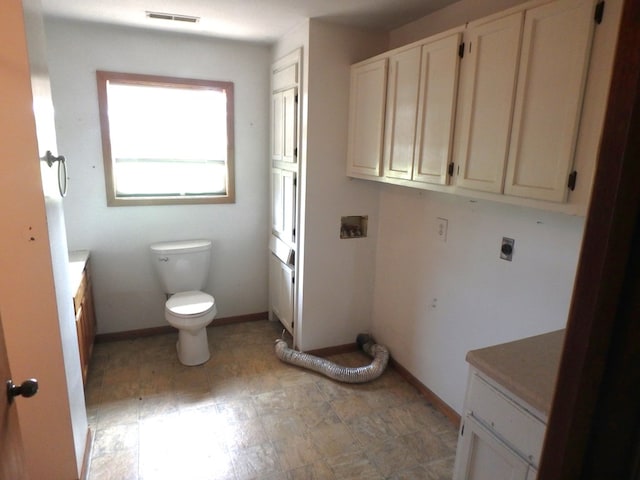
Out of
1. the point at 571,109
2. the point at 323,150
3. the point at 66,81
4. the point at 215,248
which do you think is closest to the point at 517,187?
the point at 571,109

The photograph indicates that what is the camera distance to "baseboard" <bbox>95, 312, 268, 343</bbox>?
10.6 feet

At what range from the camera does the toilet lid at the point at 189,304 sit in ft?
9.25

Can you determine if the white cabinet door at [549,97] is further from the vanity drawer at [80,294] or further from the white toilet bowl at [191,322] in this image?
the vanity drawer at [80,294]

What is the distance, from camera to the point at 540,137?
1.46 meters

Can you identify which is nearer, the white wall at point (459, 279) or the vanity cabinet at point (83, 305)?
the white wall at point (459, 279)

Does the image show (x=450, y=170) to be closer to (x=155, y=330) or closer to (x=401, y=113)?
(x=401, y=113)

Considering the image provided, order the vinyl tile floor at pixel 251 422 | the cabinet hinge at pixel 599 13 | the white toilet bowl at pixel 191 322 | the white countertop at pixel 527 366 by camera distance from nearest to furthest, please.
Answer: the white countertop at pixel 527 366, the cabinet hinge at pixel 599 13, the vinyl tile floor at pixel 251 422, the white toilet bowl at pixel 191 322

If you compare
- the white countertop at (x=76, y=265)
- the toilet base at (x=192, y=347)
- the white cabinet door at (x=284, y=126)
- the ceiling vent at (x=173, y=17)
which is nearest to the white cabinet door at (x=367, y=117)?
the white cabinet door at (x=284, y=126)

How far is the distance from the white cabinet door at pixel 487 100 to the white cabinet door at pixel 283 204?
53.7 inches

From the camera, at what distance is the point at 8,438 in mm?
980

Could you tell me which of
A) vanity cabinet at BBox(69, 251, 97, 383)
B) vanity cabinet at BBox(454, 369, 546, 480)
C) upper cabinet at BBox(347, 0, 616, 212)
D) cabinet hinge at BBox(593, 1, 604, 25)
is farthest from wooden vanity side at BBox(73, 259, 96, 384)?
cabinet hinge at BBox(593, 1, 604, 25)

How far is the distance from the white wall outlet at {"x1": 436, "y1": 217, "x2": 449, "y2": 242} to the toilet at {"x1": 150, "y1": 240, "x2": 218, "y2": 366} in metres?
1.68

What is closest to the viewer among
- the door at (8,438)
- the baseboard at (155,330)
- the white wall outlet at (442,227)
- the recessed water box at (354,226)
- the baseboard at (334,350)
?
the door at (8,438)

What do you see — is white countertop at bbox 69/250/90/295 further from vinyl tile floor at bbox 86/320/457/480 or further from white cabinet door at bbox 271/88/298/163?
white cabinet door at bbox 271/88/298/163
